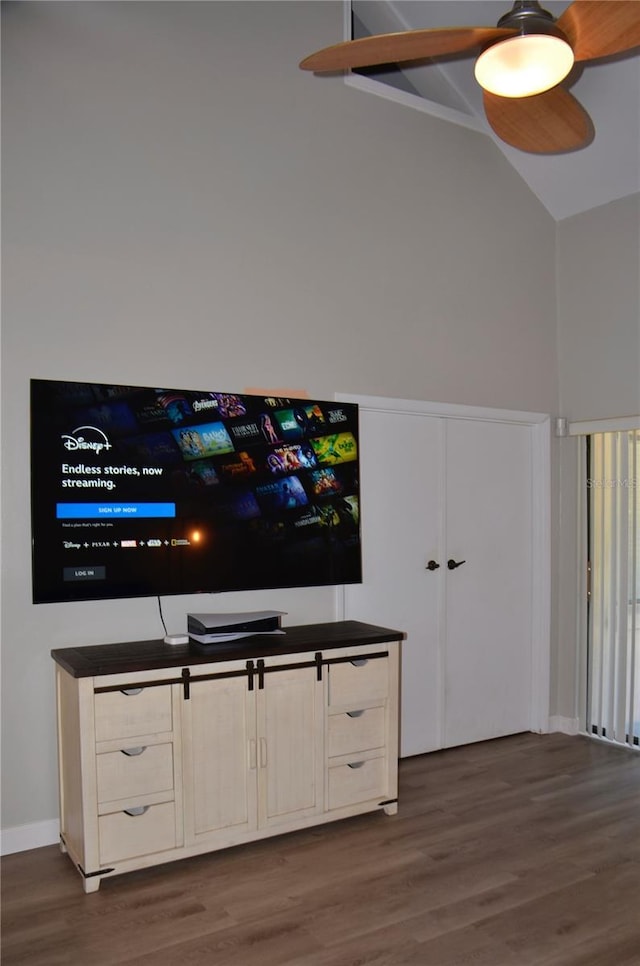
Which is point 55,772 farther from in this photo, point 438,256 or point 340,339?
point 438,256

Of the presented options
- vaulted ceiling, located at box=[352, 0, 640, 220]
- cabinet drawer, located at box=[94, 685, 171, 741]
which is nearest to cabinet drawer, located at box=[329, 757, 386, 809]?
cabinet drawer, located at box=[94, 685, 171, 741]

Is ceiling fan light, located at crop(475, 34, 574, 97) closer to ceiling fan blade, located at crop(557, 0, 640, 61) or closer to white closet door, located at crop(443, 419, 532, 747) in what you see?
ceiling fan blade, located at crop(557, 0, 640, 61)

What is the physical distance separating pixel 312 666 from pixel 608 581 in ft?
7.03

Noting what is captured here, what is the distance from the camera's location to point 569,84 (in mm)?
3883

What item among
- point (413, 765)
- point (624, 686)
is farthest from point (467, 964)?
point (624, 686)

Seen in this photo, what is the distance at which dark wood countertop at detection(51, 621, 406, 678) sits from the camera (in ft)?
8.88

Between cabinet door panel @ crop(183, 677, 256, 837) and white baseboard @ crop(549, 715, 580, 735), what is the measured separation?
2347 mm

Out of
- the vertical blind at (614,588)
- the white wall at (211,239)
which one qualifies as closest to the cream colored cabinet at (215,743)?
the white wall at (211,239)

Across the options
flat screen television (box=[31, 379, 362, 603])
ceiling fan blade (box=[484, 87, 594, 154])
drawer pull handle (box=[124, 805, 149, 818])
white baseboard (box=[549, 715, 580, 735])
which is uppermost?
ceiling fan blade (box=[484, 87, 594, 154])

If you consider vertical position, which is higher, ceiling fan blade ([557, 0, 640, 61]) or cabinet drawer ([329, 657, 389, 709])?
ceiling fan blade ([557, 0, 640, 61])

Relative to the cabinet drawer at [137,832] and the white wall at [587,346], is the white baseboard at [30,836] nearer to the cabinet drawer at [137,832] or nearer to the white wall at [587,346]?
the cabinet drawer at [137,832]

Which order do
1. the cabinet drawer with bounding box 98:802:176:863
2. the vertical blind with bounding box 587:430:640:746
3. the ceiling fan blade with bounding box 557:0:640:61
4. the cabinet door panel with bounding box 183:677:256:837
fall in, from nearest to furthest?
the ceiling fan blade with bounding box 557:0:640:61 < the cabinet drawer with bounding box 98:802:176:863 < the cabinet door panel with bounding box 183:677:256:837 < the vertical blind with bounding box 587:430:640:746

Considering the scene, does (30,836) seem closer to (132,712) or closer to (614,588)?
(132,712)

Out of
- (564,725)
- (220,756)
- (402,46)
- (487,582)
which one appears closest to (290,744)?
(220,756)
